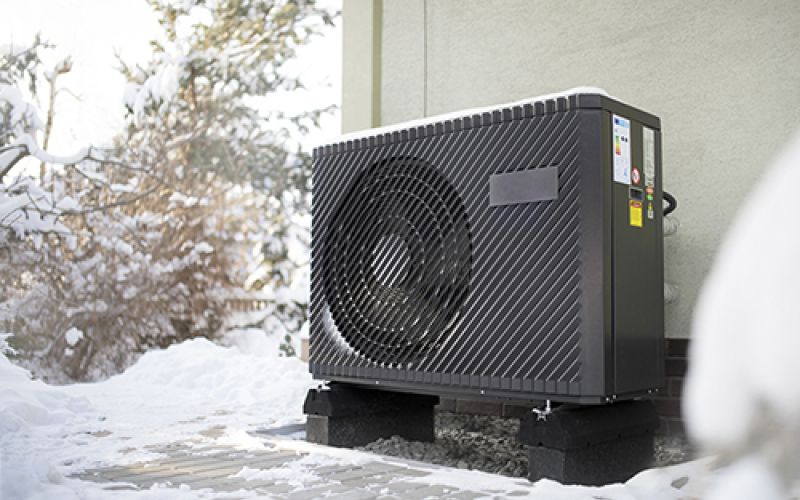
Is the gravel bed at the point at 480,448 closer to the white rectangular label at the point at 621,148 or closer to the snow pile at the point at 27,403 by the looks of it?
the white rectangular label at the point at 621,148

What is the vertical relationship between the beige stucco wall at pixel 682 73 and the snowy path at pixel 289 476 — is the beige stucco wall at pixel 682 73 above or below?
above

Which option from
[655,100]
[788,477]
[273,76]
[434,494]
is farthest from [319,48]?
[788,477]

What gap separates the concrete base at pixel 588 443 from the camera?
2016 millimetres

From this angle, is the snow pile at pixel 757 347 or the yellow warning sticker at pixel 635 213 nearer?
the snow pile at pixel 757 347

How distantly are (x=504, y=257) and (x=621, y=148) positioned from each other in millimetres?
444

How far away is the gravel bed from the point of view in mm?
2467

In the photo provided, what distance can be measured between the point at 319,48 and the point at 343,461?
5.69 m

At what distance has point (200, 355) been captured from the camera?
15.2 ft

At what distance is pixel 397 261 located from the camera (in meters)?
2.52

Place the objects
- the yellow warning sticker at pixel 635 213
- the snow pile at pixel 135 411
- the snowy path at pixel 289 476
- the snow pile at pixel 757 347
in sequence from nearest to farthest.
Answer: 1. the snow pile at pixel 757 347
2. the snow pile at pixel 135 411
3. the snowy path at pixel 289 476
4. the yellow warning sticker at pixel 635 213

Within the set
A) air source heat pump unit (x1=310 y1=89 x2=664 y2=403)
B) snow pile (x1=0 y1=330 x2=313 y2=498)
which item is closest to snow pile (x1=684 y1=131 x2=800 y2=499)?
snow pile (x1=0 y1=330 x2=313 y2=498)

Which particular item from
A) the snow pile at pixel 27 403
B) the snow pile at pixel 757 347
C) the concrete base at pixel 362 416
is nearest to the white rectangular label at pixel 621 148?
the concrete base at pixel 362 416

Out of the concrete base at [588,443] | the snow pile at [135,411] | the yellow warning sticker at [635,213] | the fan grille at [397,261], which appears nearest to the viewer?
the snow pile at [135,411]

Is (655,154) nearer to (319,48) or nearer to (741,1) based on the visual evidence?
(741,1)
